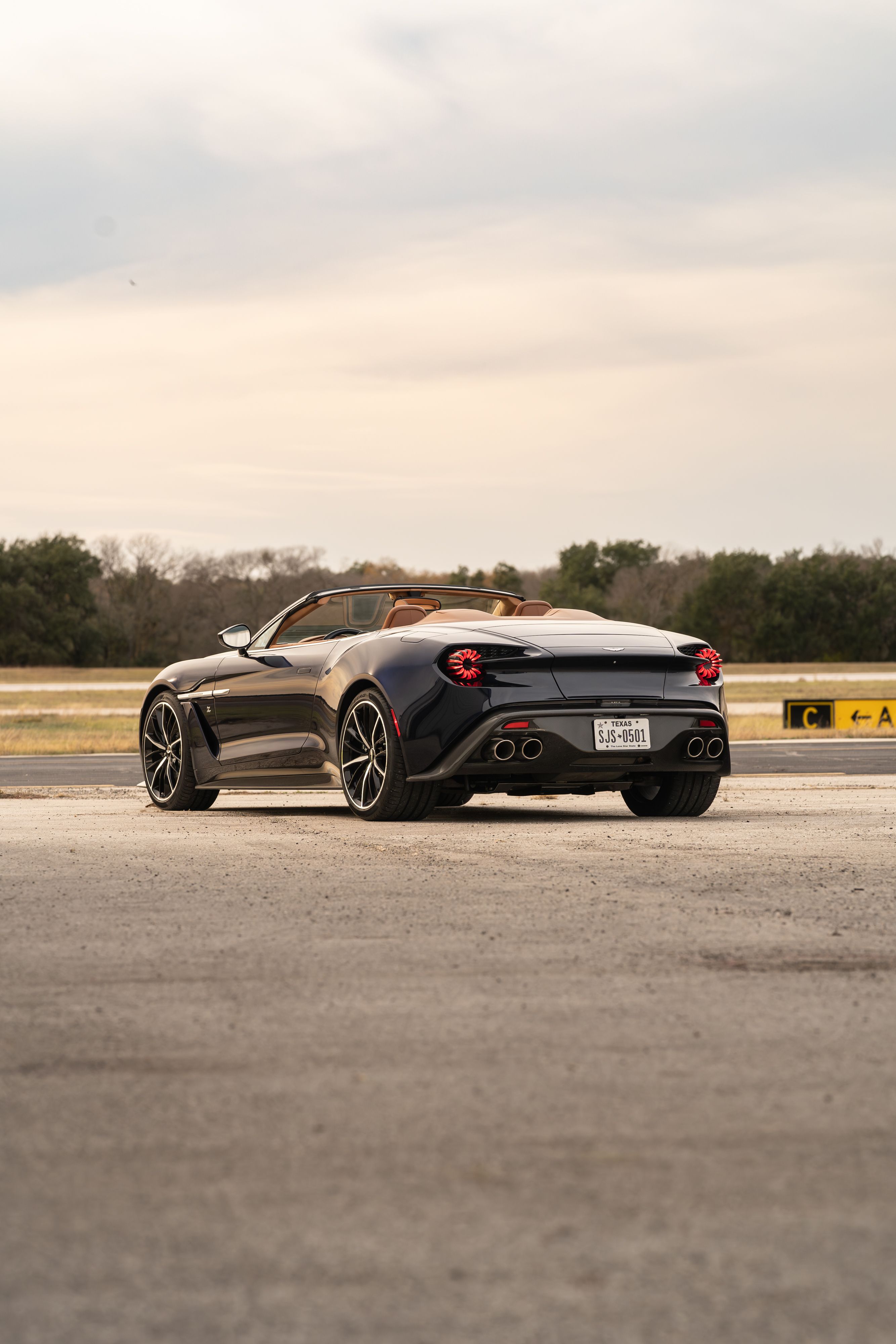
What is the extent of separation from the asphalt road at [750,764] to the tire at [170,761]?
13.7 ft

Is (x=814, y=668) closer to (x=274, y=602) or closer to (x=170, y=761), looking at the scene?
(x=274, y=602)

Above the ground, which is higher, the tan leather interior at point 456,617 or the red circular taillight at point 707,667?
the tan leather interior at point 456,617

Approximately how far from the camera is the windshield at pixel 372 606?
1038 centimetres

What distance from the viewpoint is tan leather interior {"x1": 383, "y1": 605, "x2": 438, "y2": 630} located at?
32.4 ft

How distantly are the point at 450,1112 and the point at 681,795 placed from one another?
6.49 meters

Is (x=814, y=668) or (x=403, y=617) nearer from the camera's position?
(x=403, y=617)

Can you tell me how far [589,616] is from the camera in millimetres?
9945

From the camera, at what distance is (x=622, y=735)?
28.8 feet

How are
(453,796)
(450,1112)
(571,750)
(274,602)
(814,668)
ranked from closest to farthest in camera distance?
(450,1112) < (571,750) < (453,796) < (814,668) < (274,602)

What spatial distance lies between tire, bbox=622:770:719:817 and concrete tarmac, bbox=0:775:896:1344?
2822mm

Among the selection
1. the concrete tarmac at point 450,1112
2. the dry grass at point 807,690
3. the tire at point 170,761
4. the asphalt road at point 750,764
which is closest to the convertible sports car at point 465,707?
the tire at point 170,761

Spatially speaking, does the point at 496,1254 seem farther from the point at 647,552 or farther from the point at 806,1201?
the point at 647,552

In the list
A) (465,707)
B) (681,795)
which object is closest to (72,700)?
(681,795)

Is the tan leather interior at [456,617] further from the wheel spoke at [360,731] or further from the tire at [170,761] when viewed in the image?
the tire at [170,761]
